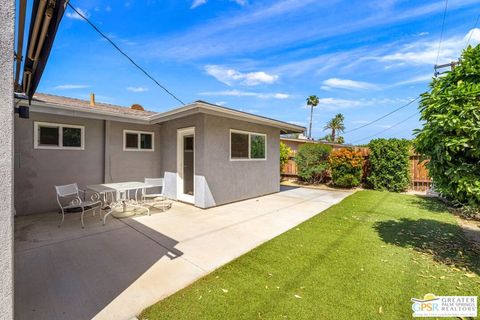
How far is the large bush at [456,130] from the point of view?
10.8 feet

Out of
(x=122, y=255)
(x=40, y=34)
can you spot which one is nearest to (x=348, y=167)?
(x=122, y=255)

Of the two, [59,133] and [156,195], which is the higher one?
[59,133]

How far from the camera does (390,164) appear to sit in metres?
10.4

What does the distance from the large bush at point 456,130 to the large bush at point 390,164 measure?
24.1 ft

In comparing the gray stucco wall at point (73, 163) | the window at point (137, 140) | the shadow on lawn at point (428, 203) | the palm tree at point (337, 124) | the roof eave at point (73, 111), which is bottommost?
the shadow on lawn at point (428, 203)

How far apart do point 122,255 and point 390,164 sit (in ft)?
37.1

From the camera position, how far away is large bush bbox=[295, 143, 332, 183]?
39.8 feet

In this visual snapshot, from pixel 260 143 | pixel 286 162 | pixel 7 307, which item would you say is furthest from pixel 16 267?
pixel 286 162

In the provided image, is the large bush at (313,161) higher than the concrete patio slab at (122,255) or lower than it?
higher

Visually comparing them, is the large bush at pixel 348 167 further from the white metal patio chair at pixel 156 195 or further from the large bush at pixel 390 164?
the white metal patio chair at pixel 156 195

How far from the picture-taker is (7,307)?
1.54 metres

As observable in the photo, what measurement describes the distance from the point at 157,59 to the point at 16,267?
9.29 metres

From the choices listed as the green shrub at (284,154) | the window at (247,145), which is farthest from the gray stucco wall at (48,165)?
the green shrub at (284,154)

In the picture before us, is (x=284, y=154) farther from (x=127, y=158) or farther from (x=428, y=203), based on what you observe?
(x=127, y=158)
